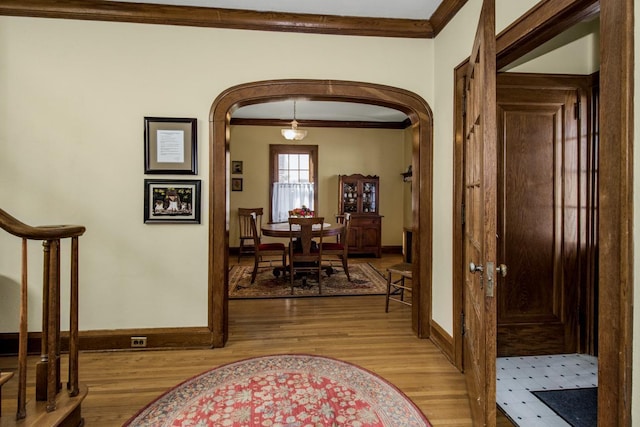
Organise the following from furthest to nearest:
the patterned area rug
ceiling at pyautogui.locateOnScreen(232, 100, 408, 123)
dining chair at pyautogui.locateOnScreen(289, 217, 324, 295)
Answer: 1. ceiling at pyautogui.locateOnScreen(232, 100, 408, 123)
2. the patterned area rug
3. dining chair at pyautogui.locateOnScreen(289, 217, 324, 295)

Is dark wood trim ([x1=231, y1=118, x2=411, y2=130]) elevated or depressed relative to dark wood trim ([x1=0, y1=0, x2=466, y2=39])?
elevated

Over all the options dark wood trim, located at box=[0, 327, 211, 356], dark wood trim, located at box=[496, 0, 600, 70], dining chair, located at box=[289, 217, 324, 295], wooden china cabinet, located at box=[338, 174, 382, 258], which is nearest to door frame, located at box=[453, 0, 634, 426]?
dark wood trim, located at box=[496, 0, 600, 70]

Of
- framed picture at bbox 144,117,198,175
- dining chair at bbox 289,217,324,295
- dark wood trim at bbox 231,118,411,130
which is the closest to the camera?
Result: framed picture at bbox 144,117,198,175

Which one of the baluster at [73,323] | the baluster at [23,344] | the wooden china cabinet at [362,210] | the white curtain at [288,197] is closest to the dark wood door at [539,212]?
the baluster at [73,323]

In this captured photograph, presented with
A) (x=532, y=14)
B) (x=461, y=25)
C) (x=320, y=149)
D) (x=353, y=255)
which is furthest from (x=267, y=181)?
(x=532, y=14)

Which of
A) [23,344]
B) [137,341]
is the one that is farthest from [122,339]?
[23,344]

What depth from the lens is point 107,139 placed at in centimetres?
267

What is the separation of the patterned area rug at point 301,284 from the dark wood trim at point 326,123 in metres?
3.04

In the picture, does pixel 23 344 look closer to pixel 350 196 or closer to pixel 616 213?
pixel 616 213

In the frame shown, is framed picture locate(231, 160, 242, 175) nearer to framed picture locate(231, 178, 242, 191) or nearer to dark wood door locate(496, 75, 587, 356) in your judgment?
framed picture locate(231, 178, 242, 191)

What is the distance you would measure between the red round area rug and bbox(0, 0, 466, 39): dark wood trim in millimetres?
2612

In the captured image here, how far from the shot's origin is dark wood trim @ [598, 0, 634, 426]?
3.84ft

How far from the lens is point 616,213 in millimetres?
1209

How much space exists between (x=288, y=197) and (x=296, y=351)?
4611 mm
